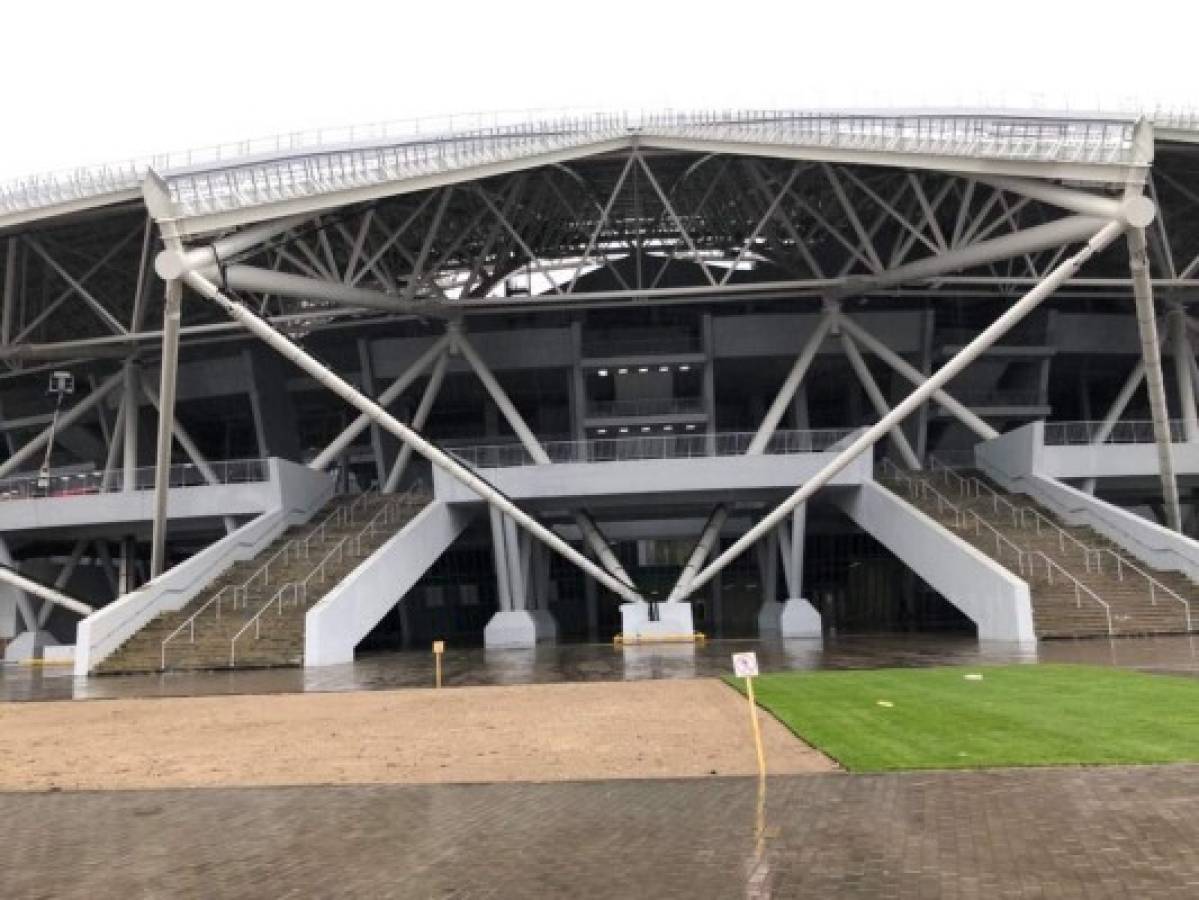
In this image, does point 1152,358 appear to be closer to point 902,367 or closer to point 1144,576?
point 1144,576

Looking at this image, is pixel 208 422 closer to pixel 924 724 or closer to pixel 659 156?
pixel 659 156

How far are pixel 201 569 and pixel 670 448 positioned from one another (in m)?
17.7

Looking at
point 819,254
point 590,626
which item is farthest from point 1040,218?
point 590,626

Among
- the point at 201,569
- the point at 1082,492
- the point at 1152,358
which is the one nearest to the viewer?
the point at 1152,358

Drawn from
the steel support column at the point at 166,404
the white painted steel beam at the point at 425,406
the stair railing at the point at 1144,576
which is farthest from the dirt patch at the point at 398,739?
the white painted steel beam at the point at 425,406

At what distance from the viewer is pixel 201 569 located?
105ft

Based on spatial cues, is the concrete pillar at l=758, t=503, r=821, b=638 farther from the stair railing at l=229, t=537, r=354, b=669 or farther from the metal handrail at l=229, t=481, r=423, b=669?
the stair railing at l=229, t=537, r=354, b=669

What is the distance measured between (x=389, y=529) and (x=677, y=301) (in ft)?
51.9

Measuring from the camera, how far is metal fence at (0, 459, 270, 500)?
122 ft

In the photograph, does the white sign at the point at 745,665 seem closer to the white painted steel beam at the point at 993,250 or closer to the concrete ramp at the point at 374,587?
the concrete ramp at the point at 374,587

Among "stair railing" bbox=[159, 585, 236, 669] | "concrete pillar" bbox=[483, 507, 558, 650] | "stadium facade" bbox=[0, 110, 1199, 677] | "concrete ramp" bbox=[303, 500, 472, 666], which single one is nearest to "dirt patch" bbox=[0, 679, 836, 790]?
"concrete ramp" bbox=[303, 500, 472, 666]

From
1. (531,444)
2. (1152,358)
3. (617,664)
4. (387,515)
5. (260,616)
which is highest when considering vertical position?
(1152,358)

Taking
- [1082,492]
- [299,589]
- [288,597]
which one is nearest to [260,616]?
[288,597]

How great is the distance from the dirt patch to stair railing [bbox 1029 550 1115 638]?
1443cm
